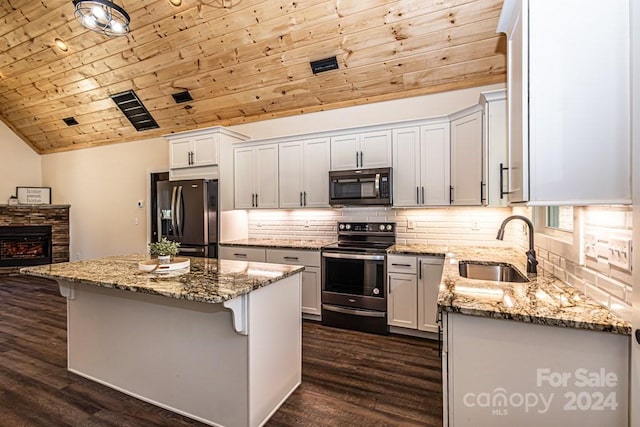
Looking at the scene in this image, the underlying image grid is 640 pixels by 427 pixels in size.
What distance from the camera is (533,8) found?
1277mm

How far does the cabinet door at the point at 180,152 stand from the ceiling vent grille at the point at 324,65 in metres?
2.04

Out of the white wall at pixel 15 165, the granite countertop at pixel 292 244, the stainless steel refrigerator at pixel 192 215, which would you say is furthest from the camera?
the white wall at pixel 15 165

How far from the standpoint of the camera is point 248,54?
11.9 feet

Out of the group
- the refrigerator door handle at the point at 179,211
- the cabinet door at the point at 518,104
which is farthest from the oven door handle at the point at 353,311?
the refrigerator door handle at the point at 179,211

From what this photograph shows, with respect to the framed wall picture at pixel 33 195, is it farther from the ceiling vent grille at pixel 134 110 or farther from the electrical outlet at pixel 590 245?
the electrical outlet at pixel 590 245

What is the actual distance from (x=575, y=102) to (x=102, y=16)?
3.25 metres

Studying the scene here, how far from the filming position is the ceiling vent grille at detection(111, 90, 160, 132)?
478 centimetres

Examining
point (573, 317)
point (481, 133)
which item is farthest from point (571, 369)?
point (481, 133)

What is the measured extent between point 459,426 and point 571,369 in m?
0.49

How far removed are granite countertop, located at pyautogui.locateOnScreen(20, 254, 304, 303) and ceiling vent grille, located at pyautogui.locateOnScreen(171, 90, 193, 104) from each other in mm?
2794

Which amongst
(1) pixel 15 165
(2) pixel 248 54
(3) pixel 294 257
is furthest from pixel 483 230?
(1) pixel 15 165

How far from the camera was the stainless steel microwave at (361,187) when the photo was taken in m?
3.45

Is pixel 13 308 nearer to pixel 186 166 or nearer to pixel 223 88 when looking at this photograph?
pixel 186 166

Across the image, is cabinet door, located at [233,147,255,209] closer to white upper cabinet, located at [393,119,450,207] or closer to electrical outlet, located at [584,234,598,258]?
white upper cabinet, located at [393,119,450,207]
